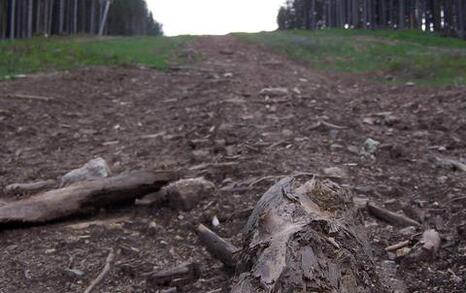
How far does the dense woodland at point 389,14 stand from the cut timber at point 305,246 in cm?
1854

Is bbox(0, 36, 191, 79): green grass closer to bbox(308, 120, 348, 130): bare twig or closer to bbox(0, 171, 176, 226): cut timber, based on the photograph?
bbox(308, 120, 348, 130): bare twig

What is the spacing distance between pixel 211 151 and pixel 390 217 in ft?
6.44

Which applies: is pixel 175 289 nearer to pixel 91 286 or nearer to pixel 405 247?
pixel 91 286

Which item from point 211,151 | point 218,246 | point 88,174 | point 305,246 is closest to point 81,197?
point 88,174

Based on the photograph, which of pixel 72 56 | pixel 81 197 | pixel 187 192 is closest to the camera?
pixel 81 197

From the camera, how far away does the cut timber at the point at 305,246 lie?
92.4 inches

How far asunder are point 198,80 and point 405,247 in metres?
7.31

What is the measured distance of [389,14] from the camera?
1003 inches

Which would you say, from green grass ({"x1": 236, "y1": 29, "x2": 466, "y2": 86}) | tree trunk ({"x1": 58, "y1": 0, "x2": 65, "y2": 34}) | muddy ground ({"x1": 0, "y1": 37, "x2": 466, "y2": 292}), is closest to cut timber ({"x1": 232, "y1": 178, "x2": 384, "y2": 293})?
muddy ground ({"x1": 0, "y1": 37, "x2": 466, "y2": 292})

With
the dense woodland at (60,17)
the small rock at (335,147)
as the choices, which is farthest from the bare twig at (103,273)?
the dense woodland at (60,17)

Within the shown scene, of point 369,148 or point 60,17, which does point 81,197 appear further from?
point 60,17

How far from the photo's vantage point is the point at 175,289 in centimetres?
317

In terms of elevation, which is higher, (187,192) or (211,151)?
(211,151)

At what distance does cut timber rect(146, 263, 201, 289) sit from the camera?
325 centimetres
